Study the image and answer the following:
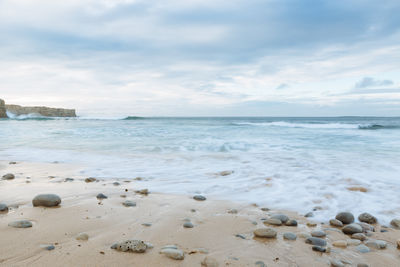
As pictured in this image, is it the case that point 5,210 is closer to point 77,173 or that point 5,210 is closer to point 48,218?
point 48,218

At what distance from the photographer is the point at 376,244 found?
2.13 meters

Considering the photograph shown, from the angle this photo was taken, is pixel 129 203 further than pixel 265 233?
Yes

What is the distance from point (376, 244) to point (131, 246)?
1902mm

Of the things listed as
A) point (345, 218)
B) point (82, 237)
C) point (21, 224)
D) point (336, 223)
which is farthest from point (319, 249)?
point (21, 224)

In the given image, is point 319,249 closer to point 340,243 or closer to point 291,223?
point 340,243

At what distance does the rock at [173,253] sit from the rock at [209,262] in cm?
15

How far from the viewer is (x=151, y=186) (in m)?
4.01

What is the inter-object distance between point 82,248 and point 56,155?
6067 millimetres

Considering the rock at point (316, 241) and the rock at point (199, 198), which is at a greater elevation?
the rock at point (316, 241)

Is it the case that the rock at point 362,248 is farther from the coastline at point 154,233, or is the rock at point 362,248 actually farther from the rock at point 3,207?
the rock at point 3,207

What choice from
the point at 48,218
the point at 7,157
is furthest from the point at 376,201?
the point at 7,157

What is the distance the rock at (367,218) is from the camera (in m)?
2.68

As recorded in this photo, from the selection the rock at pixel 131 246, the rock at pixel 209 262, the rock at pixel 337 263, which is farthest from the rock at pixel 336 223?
the rock at pixel 131 246

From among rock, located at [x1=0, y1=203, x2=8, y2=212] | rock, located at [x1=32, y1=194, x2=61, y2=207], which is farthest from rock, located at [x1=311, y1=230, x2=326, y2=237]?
rock, located at [x1=0, y1=203, x2=8, y2=212]
